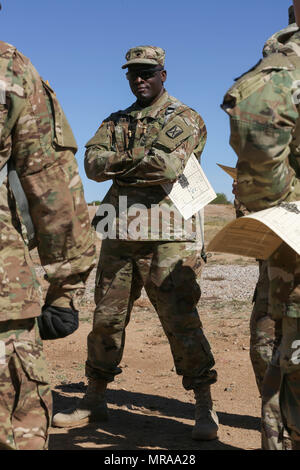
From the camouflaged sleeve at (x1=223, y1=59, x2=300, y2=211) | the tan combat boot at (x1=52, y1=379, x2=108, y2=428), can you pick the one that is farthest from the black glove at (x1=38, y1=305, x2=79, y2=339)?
the tan combat boot at (x1=52, y1=379, x2=108, y2=428)

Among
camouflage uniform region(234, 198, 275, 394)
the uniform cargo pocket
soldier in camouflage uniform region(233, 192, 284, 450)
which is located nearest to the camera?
the uniform cargo pocket

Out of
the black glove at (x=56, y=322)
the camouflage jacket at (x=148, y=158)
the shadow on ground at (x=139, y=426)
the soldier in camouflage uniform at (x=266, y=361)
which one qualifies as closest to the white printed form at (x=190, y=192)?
the camouflage jacket at (x=148, y=158)

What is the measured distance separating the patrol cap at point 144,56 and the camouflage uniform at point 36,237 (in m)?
1.97

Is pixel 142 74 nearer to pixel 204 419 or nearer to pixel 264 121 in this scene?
pixel 204 419

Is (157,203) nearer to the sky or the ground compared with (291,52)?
nearer to the ground

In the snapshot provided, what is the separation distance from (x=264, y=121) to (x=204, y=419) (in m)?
2.70

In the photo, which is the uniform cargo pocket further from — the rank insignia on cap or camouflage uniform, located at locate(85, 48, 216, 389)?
the rank insignia on cap

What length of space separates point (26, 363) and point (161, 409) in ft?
9.42

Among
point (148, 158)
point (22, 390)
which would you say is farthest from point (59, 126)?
point (148, 158)

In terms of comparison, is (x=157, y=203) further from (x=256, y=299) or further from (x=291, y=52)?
(x=291, y=52)

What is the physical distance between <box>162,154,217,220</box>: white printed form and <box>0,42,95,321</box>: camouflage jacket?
67.8 inches

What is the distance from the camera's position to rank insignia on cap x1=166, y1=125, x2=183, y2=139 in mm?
4282
